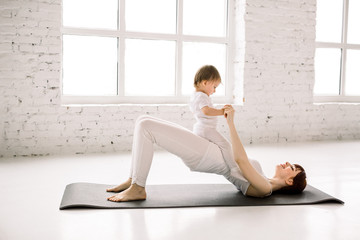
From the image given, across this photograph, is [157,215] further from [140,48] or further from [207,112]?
[140,48]

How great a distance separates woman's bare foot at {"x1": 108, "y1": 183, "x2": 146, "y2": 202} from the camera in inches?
113

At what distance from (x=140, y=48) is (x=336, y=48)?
3.21m

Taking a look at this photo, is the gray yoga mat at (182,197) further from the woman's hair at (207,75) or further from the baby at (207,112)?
the woman's hair at (207,75)

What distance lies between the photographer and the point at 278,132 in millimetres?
5918

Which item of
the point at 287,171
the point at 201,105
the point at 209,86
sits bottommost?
the point at 287,171

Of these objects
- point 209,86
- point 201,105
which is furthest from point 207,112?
point 209,86

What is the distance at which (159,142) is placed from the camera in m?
2.86

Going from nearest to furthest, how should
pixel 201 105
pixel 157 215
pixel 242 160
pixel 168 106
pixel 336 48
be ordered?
pixel 157 215, pixel 242 160, pixel 201 105, pixel 168 106, pixel 336 48

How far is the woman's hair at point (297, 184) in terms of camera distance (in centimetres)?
301

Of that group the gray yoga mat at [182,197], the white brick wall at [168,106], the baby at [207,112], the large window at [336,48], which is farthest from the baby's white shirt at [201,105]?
the large window at [336,48]

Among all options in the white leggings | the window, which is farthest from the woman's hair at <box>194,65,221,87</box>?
the window

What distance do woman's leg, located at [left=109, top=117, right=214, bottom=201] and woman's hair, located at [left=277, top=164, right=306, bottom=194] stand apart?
2.34ft

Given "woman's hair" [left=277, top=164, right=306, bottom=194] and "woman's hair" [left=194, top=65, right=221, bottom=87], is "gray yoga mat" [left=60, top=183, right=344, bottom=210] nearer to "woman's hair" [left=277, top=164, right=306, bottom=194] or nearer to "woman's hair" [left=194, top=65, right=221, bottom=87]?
"woman's hair" [left=277, top=164, right=306, bottom=194]

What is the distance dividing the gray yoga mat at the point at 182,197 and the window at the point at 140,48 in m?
2.16
